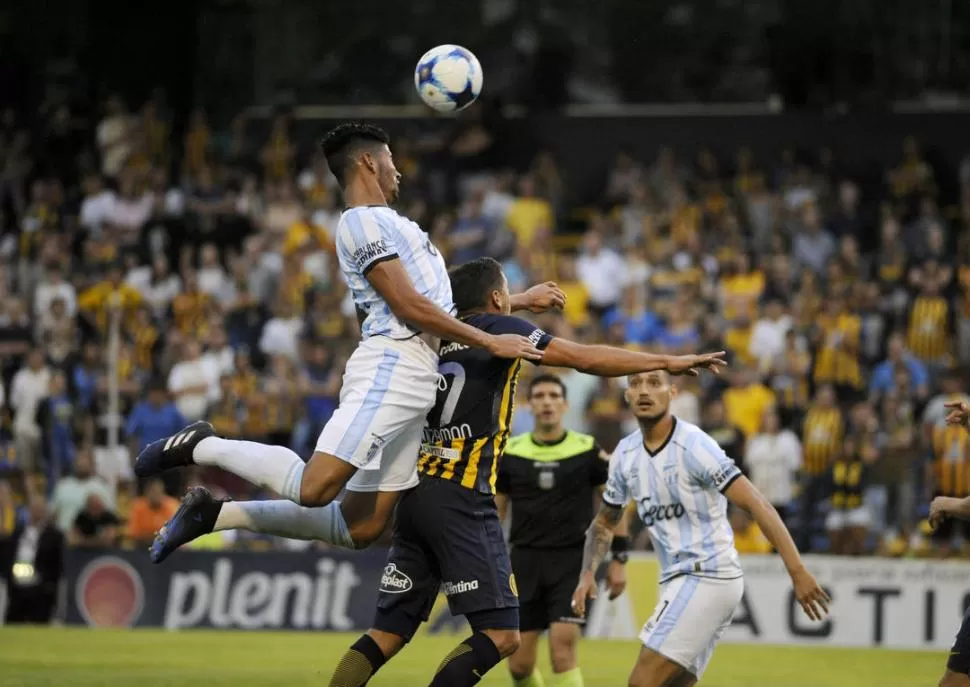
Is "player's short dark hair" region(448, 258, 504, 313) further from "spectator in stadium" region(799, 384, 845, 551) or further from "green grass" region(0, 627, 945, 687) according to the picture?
"spectator in stadium" region(799, 384, 845, 551)

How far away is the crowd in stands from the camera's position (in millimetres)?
17750

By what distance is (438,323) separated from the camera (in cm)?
757

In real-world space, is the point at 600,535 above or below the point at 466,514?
below

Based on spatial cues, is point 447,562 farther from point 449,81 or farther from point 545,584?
point 545,584

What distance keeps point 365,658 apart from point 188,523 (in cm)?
108

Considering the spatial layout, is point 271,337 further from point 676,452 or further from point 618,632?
point 676,452

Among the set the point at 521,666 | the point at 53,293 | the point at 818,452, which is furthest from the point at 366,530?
the point at 53,293

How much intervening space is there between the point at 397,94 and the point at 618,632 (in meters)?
10.6

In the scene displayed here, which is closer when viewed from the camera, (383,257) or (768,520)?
(383,257)

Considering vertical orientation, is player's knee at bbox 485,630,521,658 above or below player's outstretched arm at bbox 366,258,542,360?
below

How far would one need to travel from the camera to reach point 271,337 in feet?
67.1

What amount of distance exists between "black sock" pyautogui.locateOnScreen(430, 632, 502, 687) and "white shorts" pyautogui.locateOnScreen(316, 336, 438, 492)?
82 centimetres

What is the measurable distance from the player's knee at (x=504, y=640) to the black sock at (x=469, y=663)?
2cm

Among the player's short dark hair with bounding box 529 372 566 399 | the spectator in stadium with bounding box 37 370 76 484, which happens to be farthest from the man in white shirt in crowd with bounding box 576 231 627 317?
the player's short dark hair with bounding box 529 372 566 399
